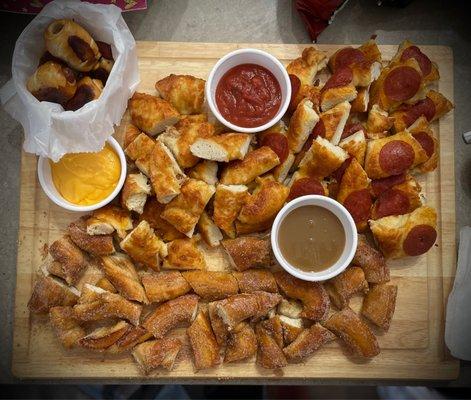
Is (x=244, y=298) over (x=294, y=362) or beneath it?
over

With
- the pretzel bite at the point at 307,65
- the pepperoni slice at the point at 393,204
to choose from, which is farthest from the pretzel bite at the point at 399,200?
the pretzel bite at the point at 307,65

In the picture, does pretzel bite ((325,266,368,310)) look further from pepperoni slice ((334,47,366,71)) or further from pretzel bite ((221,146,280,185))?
pepperoni slice ((334,47,366,71))

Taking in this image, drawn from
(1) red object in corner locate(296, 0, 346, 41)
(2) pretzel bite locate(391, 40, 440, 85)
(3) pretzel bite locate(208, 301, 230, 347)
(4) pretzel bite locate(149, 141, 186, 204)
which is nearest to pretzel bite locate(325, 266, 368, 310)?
(3) pretzel bite locate(208, 301, 230, 347)

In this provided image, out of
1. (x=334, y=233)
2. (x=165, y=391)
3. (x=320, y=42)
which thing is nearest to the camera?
(x=334, y=233)

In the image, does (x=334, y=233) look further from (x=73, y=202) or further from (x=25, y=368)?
(x=25, y=368)

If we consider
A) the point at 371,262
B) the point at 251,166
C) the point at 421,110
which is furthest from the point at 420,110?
the point at 251,166

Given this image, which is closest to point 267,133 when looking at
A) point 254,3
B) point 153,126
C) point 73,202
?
point 153,126
